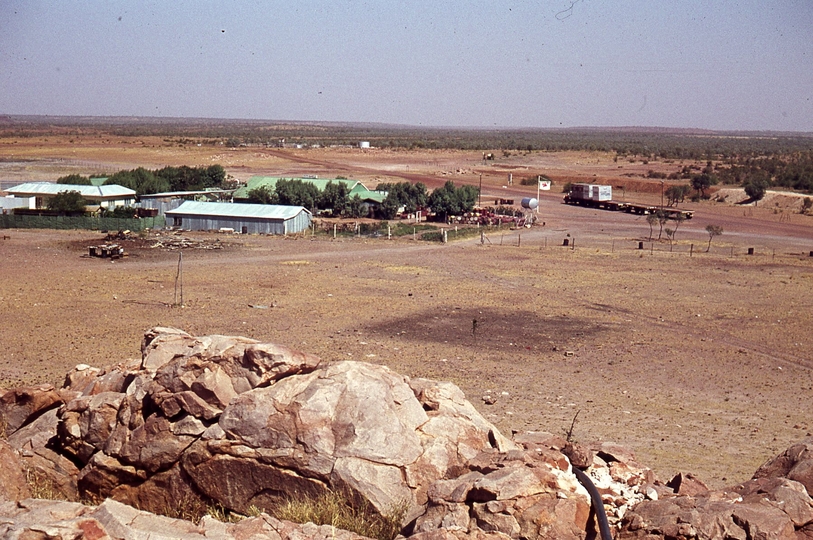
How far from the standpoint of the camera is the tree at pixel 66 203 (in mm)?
58906

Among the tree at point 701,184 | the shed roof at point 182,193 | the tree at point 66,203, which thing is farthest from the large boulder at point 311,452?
the tree at point 701,184

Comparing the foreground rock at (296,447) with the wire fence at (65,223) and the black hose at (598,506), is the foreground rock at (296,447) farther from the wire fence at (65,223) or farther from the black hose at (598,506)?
the wire fence at (65,223)

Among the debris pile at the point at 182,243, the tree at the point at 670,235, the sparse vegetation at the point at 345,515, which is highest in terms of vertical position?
the sparse vegetation at the point at 345,515

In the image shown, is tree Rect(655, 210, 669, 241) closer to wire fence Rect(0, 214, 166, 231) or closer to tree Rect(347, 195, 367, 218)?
tree Rect(347, 195, 367, 218)

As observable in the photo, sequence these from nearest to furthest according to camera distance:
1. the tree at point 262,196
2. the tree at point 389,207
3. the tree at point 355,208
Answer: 1. the tree at point 262,196
2. the tree at point 389,207
3. the tree at point 355,208

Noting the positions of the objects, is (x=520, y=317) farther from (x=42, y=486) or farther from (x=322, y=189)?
(x=322, y=189)

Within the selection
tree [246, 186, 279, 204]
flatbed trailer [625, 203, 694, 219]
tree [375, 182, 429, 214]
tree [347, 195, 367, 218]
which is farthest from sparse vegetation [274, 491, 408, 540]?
flatbed trailer [625, 203, 694, 219]

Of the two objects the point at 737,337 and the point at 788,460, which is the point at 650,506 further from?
the point at 737,337

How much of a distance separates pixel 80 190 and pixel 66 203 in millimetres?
5230

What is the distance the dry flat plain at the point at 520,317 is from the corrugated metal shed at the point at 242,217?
7.95ft

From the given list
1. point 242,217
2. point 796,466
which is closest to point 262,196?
point 242,217

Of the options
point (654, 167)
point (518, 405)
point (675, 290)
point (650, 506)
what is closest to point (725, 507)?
point (650, 506)

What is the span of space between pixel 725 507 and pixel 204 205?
175 ft

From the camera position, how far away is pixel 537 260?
46.6 m
